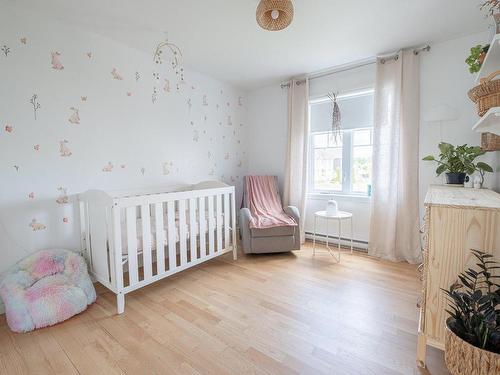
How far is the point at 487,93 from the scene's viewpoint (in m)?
1.25

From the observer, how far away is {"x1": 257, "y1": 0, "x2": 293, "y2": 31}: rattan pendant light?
5.03 ft

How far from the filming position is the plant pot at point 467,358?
91 cm

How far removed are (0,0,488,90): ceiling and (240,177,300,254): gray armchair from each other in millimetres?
1801

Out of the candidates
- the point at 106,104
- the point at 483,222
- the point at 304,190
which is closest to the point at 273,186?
the point at 304,190

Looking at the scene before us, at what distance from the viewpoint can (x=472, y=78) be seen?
2293 mm

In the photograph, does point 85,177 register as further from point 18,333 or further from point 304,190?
point 304,190

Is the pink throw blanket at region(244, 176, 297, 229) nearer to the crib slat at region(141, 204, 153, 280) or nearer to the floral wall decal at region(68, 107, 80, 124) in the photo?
the crib slat at region(141, 204, 153, 280)

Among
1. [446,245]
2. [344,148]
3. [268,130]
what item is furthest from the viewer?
[268,130]

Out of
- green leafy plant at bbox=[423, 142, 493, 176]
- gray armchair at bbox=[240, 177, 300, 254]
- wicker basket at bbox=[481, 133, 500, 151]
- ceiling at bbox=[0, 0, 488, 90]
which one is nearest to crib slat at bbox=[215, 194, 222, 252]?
gray armchair at bbox=[240, 177, 300, 254]

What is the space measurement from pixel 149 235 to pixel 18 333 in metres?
0.95

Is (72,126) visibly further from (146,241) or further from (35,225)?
(146,241)

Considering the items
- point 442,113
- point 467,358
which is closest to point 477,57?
point 442,113

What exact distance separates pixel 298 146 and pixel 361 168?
844 millimetres

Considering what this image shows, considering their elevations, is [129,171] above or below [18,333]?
above
